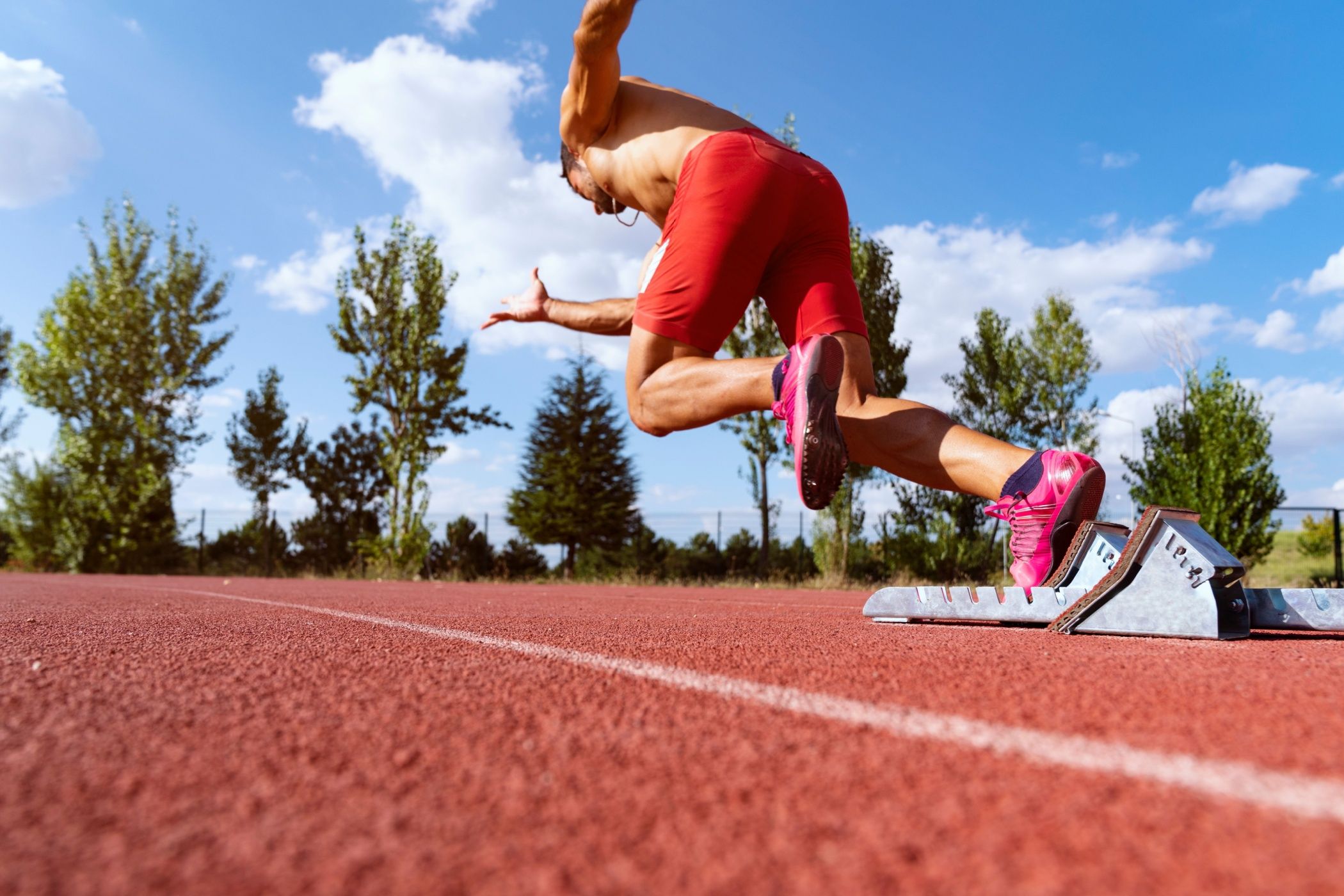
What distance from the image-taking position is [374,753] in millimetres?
1280

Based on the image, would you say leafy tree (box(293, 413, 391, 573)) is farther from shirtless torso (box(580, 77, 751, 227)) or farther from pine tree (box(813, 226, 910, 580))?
shirtless torso (box(580, 77, 751, 227))

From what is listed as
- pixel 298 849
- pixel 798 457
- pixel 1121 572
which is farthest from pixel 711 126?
pixel 298 849

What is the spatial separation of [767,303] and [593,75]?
43.1 inches

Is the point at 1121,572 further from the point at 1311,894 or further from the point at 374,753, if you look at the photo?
the point at 374,753

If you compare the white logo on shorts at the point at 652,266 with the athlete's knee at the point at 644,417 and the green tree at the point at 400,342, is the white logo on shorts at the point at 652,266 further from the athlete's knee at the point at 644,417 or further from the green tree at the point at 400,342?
the green tree at the point at 400,342

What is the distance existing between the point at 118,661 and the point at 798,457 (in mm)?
1923

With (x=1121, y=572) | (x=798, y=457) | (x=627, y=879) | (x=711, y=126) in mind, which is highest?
(x=711, y=126)

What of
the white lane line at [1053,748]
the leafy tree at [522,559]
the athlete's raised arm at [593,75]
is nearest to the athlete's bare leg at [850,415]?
the athlete's raised arm at [593,75]

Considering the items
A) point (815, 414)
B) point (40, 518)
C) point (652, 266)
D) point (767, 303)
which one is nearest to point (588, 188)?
point (652, 266)

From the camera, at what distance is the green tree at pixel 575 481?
18938 mm

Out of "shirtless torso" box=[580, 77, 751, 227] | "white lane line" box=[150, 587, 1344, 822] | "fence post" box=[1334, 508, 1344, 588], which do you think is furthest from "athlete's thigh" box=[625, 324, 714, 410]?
"fence post" box=[1334, 508, 1344, 588]

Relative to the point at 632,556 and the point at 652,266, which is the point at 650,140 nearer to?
the point at 652,266

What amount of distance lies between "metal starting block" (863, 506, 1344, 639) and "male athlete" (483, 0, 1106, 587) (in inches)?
4.3

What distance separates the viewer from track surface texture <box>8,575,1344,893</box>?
873 mm
